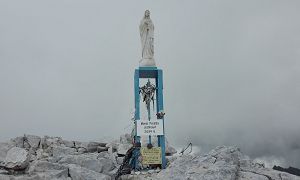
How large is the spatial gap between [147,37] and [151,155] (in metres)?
5.84

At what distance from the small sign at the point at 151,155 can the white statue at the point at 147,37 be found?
4.30 meters

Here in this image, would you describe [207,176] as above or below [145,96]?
below

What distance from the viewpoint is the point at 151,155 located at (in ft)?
57.5

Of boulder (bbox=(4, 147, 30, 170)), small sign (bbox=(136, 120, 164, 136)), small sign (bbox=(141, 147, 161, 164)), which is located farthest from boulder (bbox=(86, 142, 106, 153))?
boulder (bbox=(4, 147, 30, 170))

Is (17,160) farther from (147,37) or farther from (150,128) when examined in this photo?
(147,37)

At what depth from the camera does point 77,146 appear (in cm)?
2320

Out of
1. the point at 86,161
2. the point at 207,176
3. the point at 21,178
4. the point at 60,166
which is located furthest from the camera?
the point at 86,161

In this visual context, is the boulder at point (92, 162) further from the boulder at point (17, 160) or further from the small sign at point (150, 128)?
the boulder at point (17, 160)

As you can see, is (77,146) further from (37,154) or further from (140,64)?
(140,64)

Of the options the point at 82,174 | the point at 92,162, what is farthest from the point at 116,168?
the point at 82,174

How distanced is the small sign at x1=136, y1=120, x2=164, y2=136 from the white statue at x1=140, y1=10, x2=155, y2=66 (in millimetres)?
3092

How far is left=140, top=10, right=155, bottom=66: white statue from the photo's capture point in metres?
19.6

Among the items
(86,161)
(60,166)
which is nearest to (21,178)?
(60,166)

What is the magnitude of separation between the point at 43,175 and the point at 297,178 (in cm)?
841
